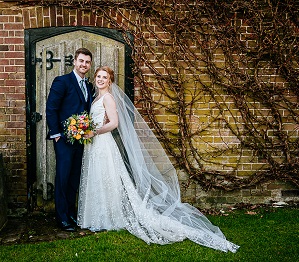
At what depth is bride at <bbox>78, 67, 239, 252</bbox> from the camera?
4.70 meters

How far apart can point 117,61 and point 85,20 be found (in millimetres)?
671

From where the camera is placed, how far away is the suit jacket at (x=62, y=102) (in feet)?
15.7

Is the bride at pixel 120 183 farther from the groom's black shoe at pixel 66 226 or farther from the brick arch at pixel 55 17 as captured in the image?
the brick arch at pixel 55 17

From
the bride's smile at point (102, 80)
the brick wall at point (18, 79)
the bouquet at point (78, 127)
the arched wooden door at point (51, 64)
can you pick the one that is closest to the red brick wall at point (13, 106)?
the brick wall at point (18, 79)

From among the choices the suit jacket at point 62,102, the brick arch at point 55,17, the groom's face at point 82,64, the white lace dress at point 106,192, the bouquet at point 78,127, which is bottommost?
the white lace dress at point 106,192

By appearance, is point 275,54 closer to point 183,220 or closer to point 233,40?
point 233,40

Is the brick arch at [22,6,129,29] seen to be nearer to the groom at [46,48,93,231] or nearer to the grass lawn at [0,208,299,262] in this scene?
the groom at [46,48,93,231]

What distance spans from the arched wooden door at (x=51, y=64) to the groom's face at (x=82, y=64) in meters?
0.47

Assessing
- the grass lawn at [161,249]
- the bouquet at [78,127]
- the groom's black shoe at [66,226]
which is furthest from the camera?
the groom's black shoe at [66,226]

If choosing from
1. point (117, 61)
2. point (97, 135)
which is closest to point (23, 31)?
point (117, 61)

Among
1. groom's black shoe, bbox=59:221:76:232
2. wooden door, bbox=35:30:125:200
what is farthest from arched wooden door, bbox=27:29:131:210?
groom's black shoe, bbox=59:221:76:232

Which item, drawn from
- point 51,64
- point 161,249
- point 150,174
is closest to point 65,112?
point 51,64

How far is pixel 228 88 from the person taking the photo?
5504 mm

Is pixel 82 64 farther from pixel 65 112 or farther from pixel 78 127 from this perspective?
pixel 78 127
